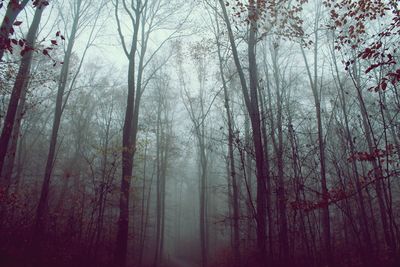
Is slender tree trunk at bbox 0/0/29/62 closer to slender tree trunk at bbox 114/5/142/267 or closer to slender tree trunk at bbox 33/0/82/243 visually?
slender tree trunk at bbox 114/5/142/267

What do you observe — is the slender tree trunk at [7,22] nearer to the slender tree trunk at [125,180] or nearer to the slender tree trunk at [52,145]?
the slender tree trunk at [125,180]

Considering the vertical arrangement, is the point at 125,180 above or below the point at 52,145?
below

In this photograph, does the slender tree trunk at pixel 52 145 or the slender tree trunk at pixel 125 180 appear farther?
the slender tree trunk at pixel 52 145

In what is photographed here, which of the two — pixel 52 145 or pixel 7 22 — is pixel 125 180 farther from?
pixel 7 22

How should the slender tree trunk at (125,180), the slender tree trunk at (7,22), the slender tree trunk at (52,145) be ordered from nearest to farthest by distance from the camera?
1. the slender tree trunk at (7,22)
2. the slender tree trunk at (125,180)
3. the slender tree trunk at (52,145)

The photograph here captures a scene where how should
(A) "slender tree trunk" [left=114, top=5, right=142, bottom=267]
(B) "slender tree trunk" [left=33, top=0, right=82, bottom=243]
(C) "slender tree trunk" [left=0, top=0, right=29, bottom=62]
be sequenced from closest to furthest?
(C) "slender tree trunk" [left=0, top=0, right=29, bottom=62]
(A) "slender tree trunk" [left=114, top=5, right=142, bottom=267]
(B) "slender tree trunk" [left=33, top=0, right=82, bottom=243]

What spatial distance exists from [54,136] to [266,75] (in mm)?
9799

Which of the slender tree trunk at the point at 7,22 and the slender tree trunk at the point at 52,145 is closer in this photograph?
the slender tree trunk at the point at 7,22

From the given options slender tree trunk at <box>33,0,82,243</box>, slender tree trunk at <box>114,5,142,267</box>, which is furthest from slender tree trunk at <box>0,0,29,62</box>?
slender tree trunk at <box>33,0,82,243</box>

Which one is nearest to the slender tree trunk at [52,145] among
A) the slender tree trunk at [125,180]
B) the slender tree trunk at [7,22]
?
the slender tree trunk at [125,180]

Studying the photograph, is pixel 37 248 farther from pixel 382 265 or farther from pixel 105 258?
pixel 382 265

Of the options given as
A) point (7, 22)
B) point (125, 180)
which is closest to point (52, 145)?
point (125, 180)

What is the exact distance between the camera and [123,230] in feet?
27.0

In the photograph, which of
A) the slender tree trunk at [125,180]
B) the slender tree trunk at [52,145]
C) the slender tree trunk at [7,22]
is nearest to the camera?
the slender tree trunk at [7,22]
